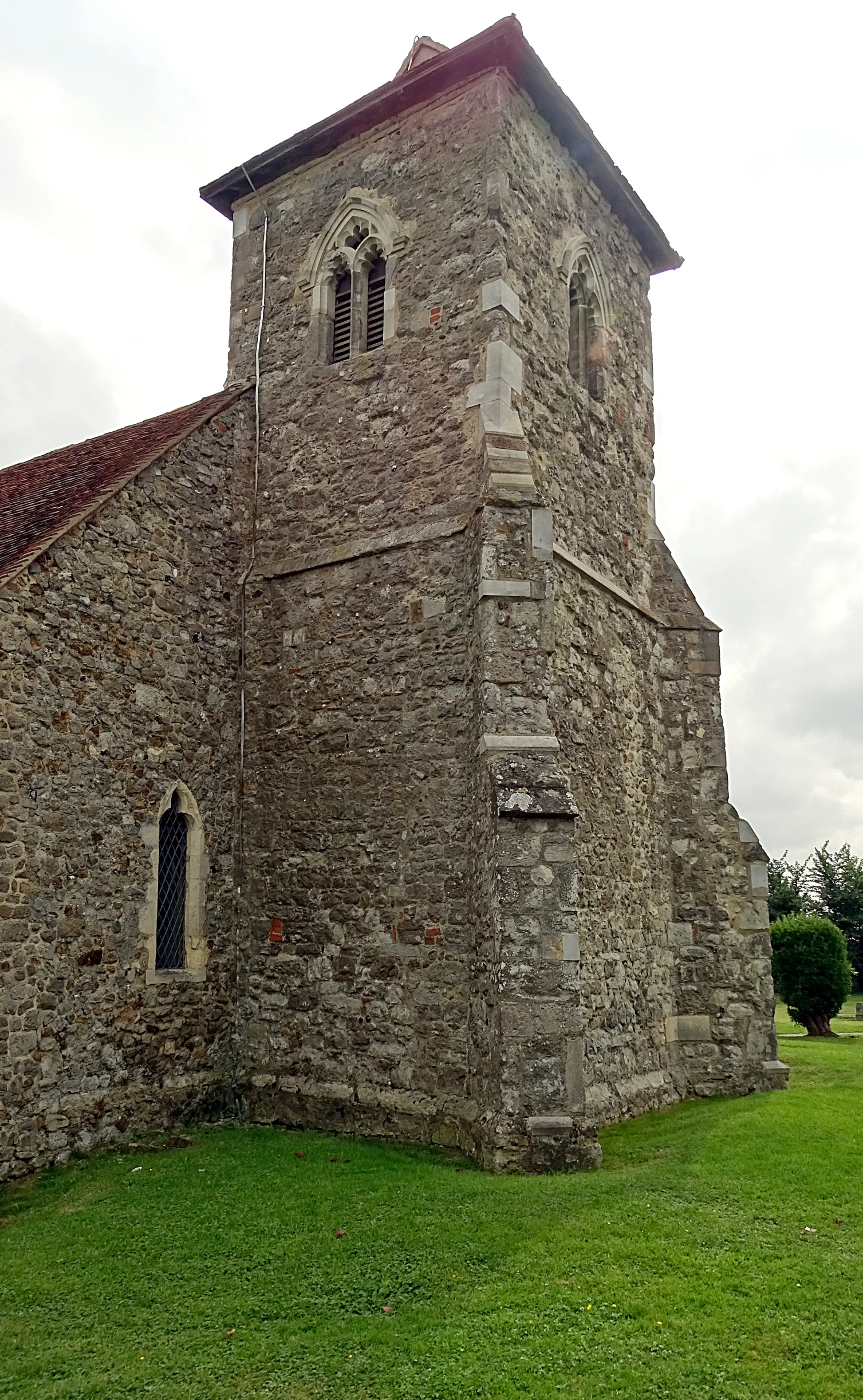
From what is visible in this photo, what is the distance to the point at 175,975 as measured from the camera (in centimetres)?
1014

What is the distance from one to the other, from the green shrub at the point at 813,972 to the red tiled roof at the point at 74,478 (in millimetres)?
14162

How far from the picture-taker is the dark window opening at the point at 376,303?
11.8 metres

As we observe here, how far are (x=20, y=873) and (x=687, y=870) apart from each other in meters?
7.62

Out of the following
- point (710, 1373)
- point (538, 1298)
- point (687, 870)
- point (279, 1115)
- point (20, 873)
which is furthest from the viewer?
point (687, 870)

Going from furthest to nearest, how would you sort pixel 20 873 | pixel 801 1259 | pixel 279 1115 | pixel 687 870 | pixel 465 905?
pixel 687 870, pixel 279 1115, pixel 465 905, pixel 20 873, pixel 801 1259

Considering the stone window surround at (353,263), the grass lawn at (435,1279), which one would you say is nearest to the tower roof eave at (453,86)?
the stone window surround at (353,263)

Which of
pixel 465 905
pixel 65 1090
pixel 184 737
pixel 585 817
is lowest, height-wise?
pixel 65 1090

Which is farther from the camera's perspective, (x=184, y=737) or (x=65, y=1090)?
(x=184, y=737)

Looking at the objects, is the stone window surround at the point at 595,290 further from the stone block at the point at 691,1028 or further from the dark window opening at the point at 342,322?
the stone block at the point at 691,1028

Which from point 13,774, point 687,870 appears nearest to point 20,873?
point 13,774

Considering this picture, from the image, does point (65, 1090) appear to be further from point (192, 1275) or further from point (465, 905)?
point (465, 905)

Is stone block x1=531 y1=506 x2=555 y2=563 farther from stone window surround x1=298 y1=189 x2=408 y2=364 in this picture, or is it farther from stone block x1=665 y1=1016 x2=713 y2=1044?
stone block x1=665 y1=1016 x2=713 y2=1044

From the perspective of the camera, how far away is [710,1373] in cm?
499

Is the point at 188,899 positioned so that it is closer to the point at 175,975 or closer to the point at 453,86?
the point at 175,975
